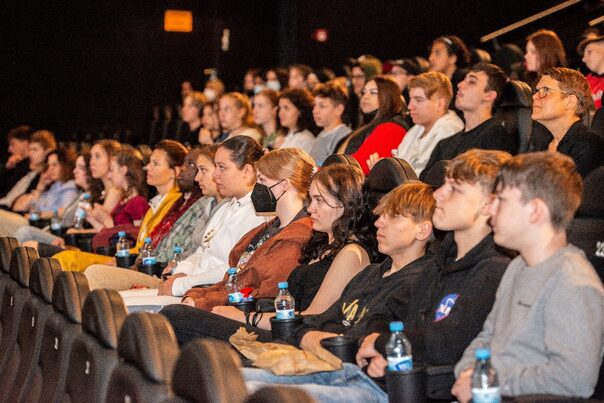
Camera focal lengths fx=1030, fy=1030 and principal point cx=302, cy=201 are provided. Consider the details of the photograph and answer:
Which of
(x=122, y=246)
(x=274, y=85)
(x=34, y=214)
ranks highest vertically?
(x=274, y=85)

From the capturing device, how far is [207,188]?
5176 mm

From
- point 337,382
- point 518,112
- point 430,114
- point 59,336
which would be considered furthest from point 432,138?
point 59,336

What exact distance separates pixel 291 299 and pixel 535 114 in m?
1.25

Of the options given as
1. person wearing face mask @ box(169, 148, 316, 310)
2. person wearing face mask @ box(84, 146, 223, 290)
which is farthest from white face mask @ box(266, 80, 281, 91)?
→ person wearing face mask @ box(169, 148, 316, 310)

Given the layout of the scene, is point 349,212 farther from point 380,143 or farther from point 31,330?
point 380,143

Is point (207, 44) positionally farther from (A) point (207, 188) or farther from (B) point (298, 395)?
(B) point (298, 395)

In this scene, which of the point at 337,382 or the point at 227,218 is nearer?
the point at 337,382

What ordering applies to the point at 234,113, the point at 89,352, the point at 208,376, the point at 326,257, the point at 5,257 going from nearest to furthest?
the point at 208,376 < the point at 89,352 < the point at 326,257 < the point at 5,257 < the point at 234,113

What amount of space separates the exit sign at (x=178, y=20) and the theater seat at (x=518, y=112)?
837 centimetres

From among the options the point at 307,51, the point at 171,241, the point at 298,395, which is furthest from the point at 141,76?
the point at 298,395

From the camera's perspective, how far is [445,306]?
2.79 meters

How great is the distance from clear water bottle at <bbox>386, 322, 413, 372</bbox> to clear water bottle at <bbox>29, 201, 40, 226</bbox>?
16.6 ft

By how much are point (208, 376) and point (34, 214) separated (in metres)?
6.15

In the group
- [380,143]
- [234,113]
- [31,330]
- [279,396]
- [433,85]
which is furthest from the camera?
[234,113]
